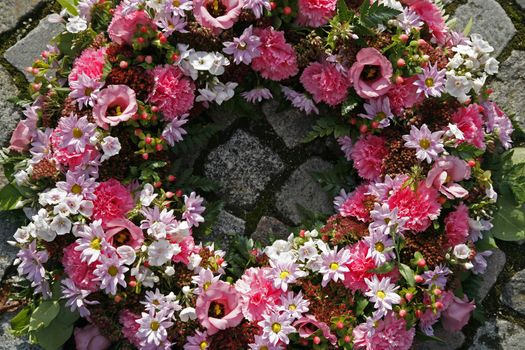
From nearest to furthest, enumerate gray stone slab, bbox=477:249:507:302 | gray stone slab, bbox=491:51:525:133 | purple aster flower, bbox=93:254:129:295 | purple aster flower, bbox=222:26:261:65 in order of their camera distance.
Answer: purple aster flower, bbox=93:254:129:295
purple aster flower, bbox=222:26:261:65
gray stone slab, bbox=477:249:507:302
gray stone slab, bbox=491:51:525:133

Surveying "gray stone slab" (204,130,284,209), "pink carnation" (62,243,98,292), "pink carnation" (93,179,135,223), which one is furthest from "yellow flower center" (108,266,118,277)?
"gray stone slab" (204,130,284,209)

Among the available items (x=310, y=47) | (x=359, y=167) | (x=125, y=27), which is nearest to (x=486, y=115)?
(x=359, y=167)

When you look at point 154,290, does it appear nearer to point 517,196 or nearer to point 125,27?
point 125,27

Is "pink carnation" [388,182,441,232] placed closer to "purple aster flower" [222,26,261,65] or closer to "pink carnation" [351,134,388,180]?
"pink carnation" [351,134,388,180]

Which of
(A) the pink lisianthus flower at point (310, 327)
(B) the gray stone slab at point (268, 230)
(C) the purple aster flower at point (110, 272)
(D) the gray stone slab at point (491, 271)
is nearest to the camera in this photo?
(C) the purple aster flower at point (110, 272)

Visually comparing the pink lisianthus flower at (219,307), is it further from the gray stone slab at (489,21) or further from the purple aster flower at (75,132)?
the gray stone slab at (489,21)

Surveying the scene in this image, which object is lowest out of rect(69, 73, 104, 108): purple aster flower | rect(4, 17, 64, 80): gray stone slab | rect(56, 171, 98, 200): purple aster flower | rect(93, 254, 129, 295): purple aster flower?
rect(93, 254, 129, 295): purple aster flower

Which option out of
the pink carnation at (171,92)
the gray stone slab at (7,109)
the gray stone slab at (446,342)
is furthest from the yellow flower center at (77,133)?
the gray stone slab at (446,342)
